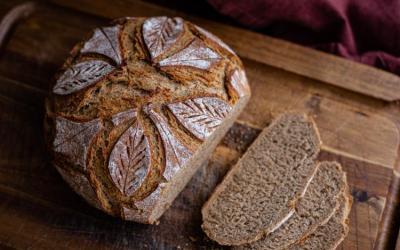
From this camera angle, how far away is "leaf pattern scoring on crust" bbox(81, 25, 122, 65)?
3.91m

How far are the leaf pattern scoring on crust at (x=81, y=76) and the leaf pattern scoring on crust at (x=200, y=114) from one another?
21.5 inches

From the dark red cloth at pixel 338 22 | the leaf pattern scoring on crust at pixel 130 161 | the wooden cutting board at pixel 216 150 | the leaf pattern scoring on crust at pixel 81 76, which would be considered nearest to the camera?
the leaf pattern scoring on crust at pixel 130 161

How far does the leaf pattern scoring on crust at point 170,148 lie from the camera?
3650mm

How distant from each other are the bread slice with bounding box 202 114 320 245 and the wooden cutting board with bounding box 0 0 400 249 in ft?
0.43

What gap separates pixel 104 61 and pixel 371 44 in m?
2.31

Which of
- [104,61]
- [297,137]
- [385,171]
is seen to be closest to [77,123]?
[104,61]

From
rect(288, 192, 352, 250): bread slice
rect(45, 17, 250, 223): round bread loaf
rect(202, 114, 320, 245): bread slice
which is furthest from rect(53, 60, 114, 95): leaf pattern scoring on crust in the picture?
rect(288, 192, 352, 250): bread slice

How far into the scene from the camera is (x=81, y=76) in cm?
388

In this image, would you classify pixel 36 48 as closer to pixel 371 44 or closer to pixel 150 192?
pixel 150 192

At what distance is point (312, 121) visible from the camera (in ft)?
14.0

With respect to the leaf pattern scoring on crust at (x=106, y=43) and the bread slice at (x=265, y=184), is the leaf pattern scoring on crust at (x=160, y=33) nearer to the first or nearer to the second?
the leaf pattern scoring on crust at (x=106, y=43)

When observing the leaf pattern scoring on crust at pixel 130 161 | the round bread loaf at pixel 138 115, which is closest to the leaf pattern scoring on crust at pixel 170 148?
the round bread loaf at pixel 138 115

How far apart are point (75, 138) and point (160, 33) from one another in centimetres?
96

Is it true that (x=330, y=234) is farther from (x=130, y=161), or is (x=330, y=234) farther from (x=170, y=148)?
(x=130, y=161)
